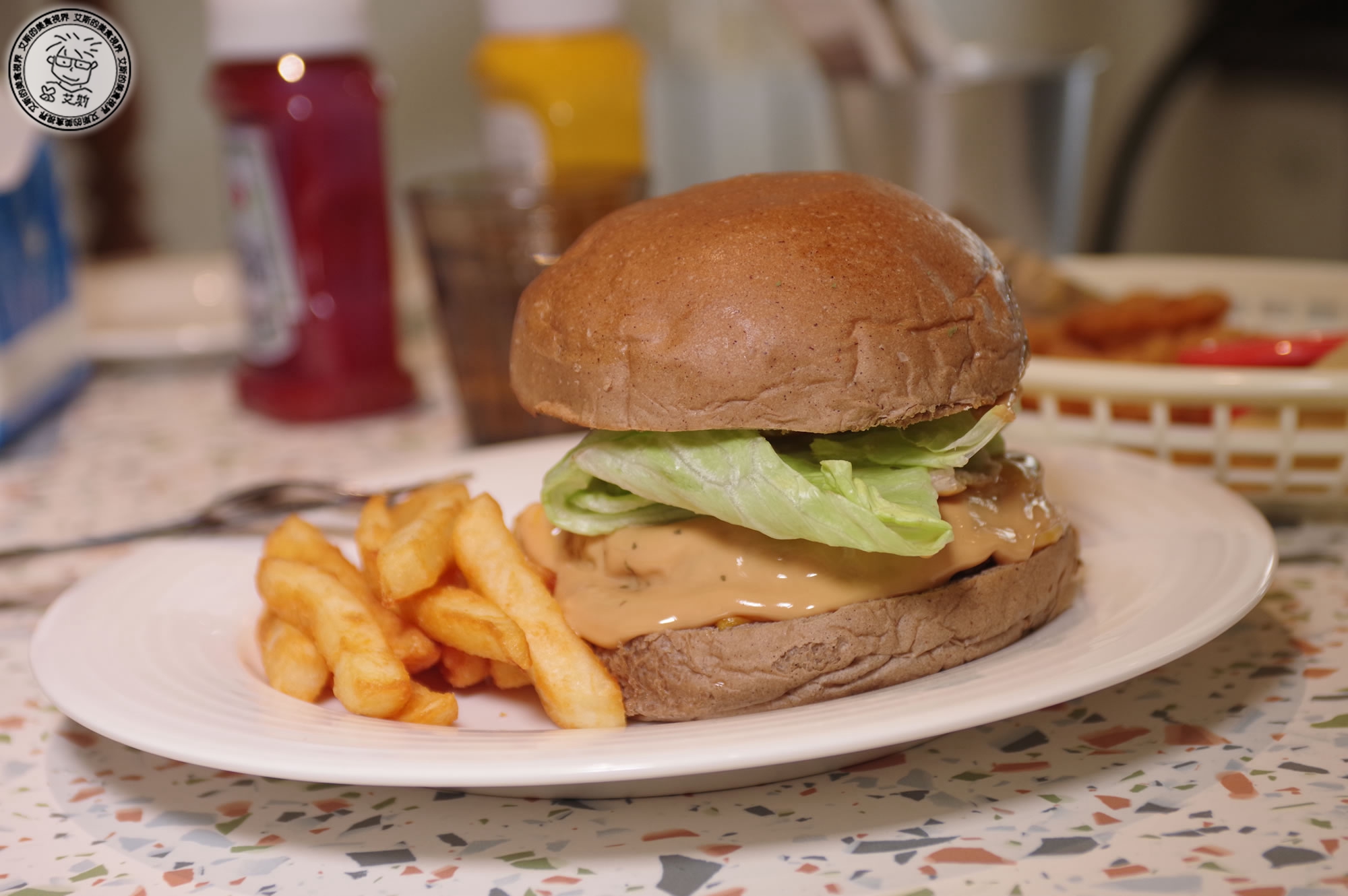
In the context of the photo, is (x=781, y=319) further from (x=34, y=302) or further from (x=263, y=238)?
(x=34, y=302)

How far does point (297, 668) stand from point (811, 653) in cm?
47

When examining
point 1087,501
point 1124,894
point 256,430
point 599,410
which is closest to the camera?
point 1124,894

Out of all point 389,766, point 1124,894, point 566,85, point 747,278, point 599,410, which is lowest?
point 1124,894

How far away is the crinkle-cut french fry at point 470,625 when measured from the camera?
3.66ft

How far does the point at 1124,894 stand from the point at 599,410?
57 cm

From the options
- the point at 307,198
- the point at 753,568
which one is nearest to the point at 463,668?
the point at 753,568

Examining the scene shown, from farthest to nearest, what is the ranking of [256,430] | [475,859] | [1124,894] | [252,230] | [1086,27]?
[1086,27] < [256,430] < [252,230] < [475,859] < [1124,894]

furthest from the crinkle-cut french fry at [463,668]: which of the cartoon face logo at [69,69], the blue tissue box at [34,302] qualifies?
the blue tissue box at [34,302]

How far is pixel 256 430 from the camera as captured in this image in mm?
2570

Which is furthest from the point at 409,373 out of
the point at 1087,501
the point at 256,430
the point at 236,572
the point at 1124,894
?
the point at 1124,894

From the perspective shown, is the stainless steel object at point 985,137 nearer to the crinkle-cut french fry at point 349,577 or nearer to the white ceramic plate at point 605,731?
the white ceramic plate at point 605,731

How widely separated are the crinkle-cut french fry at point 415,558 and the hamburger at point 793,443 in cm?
13

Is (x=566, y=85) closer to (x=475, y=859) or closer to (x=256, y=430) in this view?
(x=256, y=430)

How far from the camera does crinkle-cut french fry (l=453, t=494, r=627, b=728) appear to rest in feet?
3.49
